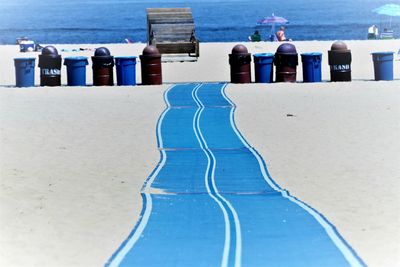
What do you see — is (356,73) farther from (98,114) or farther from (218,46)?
(218,46)

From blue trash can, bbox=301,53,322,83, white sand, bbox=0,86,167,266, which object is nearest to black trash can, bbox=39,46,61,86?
white sand, bbox=0,86,167,266

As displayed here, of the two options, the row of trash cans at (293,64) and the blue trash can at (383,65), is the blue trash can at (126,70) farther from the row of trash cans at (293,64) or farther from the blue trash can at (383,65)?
the blue trash can at (383,65)

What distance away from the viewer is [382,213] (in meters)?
11.1

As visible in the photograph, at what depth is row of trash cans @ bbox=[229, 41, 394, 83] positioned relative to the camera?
26250 mm

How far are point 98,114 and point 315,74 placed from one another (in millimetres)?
8010

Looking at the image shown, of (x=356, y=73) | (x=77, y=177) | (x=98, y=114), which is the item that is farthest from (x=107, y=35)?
(x=77, y=177)

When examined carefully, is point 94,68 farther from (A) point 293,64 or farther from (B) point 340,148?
(B) point 340,148

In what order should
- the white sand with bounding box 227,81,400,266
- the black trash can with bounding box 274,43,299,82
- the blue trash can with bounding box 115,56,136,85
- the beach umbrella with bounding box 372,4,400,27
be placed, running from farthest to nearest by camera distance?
the beach umbrella with bounding box 372,4,400,27
the blue trash can with bounding box 115,56,136,85
the black trash can with bounding box 274,43,299,82
the white sand with bounding box 227,81,400,266

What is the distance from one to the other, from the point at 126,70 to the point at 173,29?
10.2 m

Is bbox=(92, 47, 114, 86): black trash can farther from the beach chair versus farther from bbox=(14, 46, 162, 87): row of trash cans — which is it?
the beach chair

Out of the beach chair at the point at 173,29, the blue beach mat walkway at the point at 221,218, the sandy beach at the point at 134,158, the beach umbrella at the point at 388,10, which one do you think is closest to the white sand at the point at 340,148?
the sandy beach at the point at 134,158

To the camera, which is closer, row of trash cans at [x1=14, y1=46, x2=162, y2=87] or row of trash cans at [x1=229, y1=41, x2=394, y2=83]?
row of trash cans at [x1=229, y1=41, x2=394, y2=83]

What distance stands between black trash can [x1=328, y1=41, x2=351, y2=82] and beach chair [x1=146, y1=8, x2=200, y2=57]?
9873 mm

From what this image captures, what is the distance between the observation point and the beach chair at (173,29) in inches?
1415
